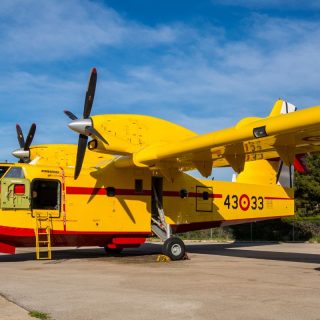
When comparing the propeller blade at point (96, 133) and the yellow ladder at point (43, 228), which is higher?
the propeller blade at point (96, 133)

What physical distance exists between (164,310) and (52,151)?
1333 cm

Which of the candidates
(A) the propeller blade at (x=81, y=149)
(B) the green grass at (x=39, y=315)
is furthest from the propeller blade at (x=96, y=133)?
(B) the green grass at (x=39, y=315)

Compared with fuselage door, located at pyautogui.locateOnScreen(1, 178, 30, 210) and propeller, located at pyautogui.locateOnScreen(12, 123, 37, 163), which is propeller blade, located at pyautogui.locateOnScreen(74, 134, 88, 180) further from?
propeller, located at pyautogui.locateOnScreen(12, 123, 37, 163)

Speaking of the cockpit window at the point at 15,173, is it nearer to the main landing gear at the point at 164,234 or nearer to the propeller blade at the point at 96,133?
the propeller blade at the point at 96,133

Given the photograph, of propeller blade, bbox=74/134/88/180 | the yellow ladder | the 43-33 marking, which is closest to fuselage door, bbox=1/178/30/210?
the yellow ladder

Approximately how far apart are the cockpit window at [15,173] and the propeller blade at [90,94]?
2.84m

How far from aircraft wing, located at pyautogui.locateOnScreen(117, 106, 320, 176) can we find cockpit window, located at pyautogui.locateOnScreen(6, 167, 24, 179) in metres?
3.42

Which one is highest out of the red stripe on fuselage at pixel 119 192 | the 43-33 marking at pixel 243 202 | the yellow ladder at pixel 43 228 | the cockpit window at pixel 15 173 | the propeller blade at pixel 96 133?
the propeller blade at pixel 96 133

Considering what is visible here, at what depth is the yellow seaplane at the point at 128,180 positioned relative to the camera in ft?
45.8

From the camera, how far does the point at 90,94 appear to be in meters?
15.3

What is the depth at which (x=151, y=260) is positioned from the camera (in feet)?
54.0

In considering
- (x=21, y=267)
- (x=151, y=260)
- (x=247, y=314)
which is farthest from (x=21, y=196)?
(x=247, y=314)

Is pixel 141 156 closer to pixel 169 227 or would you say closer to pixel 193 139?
pixel 193 139

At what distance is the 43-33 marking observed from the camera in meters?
19.8
